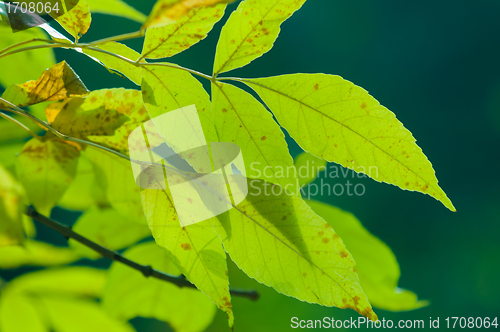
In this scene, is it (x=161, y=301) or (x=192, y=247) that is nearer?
(x=192, y=247)

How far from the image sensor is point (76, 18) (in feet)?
0.85

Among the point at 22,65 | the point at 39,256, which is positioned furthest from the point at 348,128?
the point at 39,256

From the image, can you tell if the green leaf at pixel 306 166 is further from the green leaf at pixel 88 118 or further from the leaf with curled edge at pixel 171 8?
the leaf with curled edge at pixel 171 8

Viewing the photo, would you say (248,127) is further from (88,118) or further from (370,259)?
(370,259)

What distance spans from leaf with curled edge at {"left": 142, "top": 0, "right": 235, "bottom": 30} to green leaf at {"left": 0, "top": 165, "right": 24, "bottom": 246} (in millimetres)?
158

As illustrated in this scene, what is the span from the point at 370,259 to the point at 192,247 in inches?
14.3

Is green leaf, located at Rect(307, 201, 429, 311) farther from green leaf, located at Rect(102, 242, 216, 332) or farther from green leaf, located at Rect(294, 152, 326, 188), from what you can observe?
green leaf, located at Rect(102, 242, 216, 332)

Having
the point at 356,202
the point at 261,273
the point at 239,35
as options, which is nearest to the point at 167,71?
the point at 239,35

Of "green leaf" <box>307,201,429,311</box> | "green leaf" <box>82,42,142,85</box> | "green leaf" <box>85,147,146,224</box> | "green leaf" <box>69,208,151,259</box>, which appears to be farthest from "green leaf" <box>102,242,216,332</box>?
"green leaf" <box>82,42,142,85</box>

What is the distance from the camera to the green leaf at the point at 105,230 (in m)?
0.54

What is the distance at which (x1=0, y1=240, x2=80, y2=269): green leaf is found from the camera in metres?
0.60

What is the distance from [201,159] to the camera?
0.89 ft

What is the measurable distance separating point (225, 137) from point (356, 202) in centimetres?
318

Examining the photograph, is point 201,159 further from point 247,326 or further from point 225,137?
point 247,326
